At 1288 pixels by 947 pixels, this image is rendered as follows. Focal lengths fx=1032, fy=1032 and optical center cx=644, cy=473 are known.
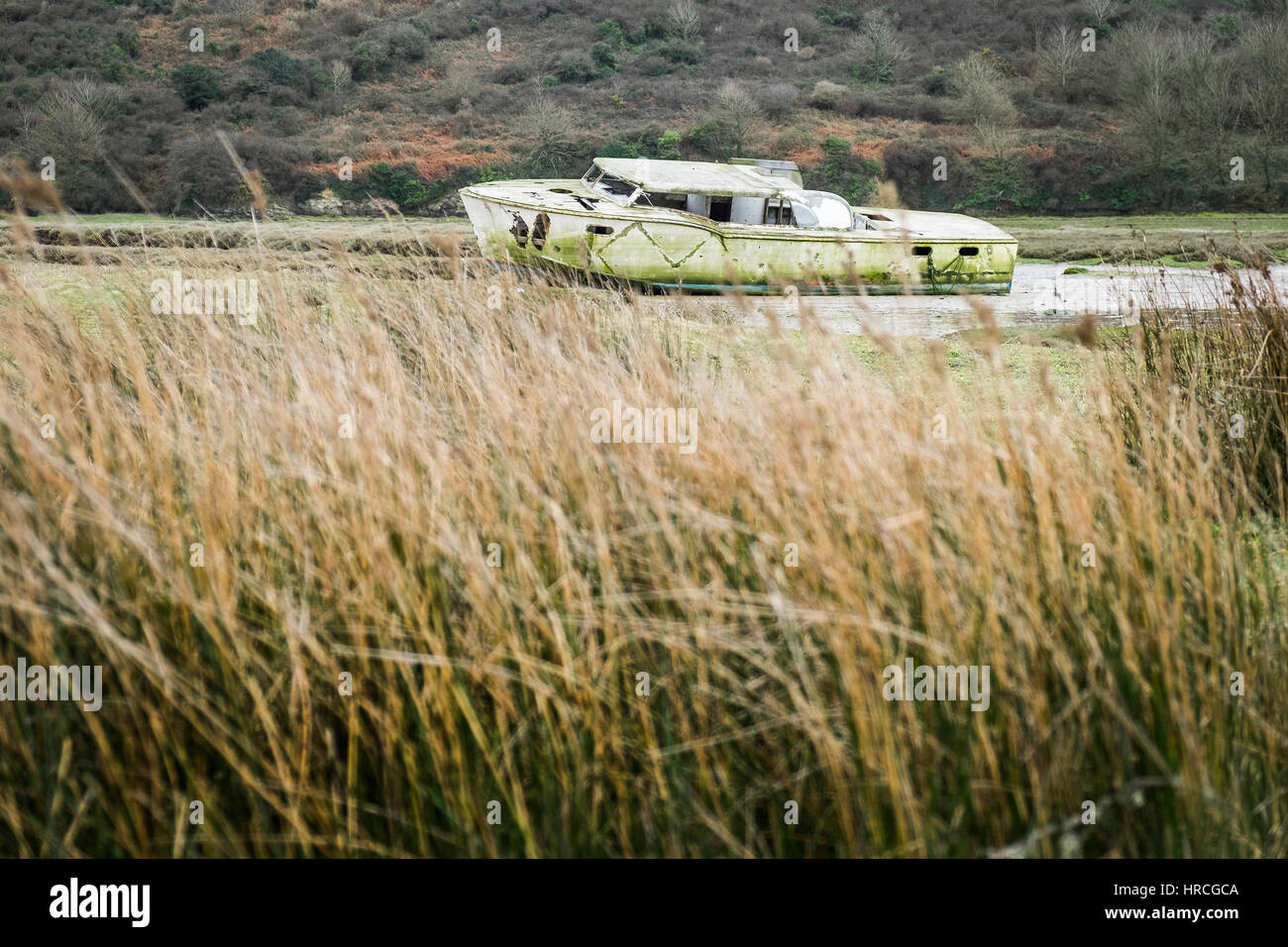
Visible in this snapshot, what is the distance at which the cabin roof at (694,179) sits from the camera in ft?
37.2

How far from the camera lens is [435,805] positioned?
1945 millimetres

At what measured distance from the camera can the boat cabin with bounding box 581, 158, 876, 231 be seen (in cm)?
1139

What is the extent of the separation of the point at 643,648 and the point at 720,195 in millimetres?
10006

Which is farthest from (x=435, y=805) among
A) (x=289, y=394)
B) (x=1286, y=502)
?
(x=1286, y=502)

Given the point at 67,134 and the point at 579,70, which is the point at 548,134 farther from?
the point at 67,134

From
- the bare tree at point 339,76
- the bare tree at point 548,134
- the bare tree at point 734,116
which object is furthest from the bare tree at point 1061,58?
the bare tree at point 339,76

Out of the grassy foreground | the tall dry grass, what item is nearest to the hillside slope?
the grassy foreground

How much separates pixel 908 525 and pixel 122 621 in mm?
1573

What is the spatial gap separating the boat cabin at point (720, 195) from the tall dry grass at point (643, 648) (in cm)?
941

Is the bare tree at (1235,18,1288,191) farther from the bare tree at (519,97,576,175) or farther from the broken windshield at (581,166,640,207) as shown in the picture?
the broken windshield at (581,166,640,207)

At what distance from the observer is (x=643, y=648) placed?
84.0 inches

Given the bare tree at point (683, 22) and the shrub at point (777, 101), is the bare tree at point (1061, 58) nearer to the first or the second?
the shrub at point (777, 101)

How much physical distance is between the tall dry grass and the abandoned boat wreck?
8436 millimetres

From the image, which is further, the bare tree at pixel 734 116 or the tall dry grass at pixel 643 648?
the bare tree at pixel 734 116
